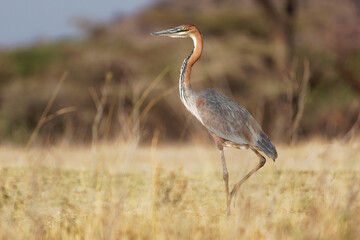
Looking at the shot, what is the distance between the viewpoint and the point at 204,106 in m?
4.38

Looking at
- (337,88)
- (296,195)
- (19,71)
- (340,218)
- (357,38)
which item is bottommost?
(19,71)

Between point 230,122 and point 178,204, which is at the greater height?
point 230,122

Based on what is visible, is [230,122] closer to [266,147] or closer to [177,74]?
[266,147]

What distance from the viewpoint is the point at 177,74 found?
17.8m

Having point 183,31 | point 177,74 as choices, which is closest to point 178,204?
point 183,31

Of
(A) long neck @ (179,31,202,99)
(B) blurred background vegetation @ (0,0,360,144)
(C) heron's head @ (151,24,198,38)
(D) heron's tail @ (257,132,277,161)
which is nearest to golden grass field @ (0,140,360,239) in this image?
(D) heron's tail @ (257,132,277,161)

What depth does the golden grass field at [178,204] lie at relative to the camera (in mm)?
3615

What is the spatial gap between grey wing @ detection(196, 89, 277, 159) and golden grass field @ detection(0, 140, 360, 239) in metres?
0.15

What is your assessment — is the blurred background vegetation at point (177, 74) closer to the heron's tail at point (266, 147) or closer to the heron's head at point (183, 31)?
the heron's head at point (183, 31)

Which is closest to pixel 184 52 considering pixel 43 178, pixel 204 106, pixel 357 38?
pixel 357 38

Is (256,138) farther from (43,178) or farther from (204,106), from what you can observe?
(43,178)

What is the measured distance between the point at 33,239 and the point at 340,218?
183cm

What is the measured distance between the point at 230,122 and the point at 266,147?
0.31 m

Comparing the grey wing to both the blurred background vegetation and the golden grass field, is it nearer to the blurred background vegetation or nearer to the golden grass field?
the golden grass field
